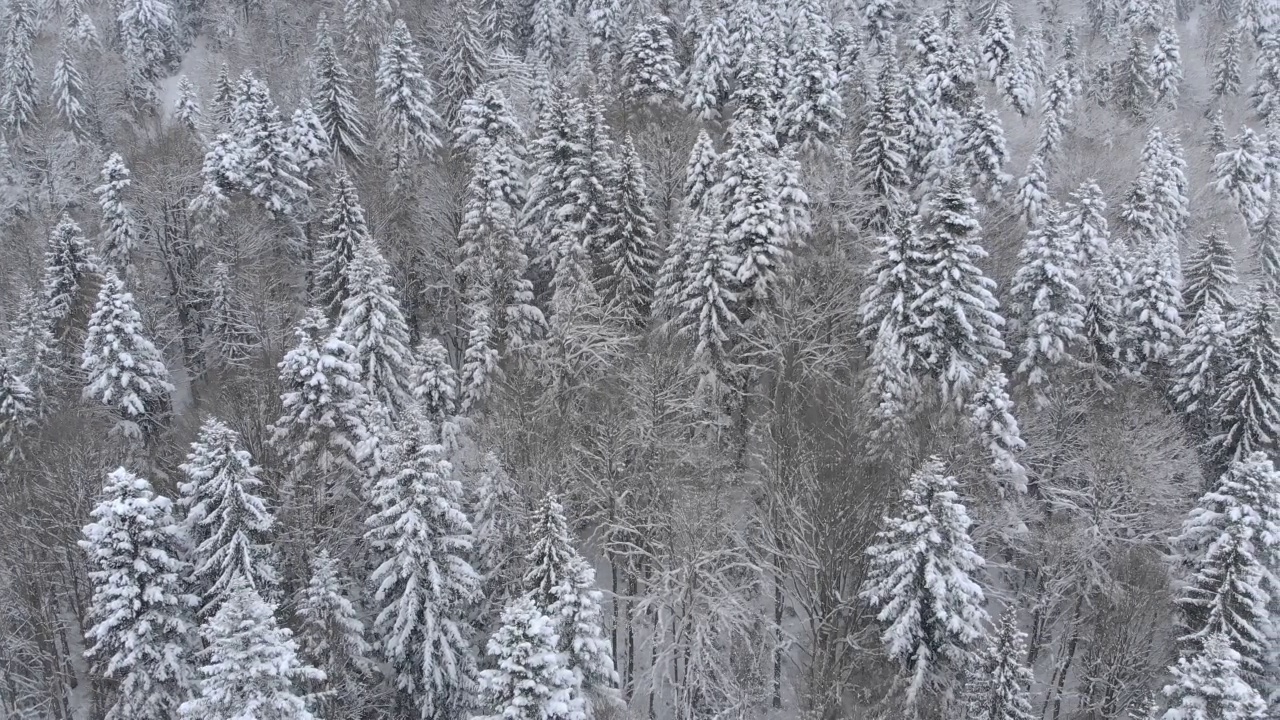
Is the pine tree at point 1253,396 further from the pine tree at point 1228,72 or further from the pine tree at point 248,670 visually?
the pine tree at point 1228,72

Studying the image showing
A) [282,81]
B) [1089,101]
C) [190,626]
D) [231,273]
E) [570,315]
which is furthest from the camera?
[1089,101]

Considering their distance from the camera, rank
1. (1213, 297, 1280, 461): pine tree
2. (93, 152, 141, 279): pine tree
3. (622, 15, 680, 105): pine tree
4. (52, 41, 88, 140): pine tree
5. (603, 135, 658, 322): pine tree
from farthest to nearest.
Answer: (52, 41, 88, 140): pine tree < (622, 15, 680, 105): pine tree < (93, 152, 141, 279): pine tree < (603, 135, 658, 322): pine tree < (1213, 297, 1280, 461): pine tree

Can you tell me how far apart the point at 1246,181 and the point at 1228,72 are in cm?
2827

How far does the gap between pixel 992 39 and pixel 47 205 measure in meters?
54.9

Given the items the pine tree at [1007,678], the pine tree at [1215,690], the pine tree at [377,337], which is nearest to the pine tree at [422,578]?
the pine tree at [377,337]

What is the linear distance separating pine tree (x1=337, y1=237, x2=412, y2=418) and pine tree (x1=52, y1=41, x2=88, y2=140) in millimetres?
35318

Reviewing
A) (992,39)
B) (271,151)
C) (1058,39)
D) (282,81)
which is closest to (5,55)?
(282,81)

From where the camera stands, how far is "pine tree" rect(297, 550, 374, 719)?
79.9ft

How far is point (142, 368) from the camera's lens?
33.1m

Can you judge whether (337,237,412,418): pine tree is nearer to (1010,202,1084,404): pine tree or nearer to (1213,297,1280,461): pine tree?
(1010,202,1084,404): pine tree

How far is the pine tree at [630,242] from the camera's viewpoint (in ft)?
119

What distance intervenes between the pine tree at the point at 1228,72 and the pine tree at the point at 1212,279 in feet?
139

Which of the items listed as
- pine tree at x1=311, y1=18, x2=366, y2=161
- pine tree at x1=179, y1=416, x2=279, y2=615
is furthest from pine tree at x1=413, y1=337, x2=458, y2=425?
pine tree at x1=311, y1=18, x2=366, y2=161

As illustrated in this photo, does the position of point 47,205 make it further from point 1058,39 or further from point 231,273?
point 1058,39
